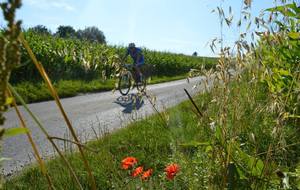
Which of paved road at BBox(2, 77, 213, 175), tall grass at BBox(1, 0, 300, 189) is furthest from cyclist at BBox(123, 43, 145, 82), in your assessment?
tall grass at BBox(1, 0, 300, 189)

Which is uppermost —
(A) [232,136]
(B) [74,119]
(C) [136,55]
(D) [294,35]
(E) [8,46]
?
(C) [136,55]

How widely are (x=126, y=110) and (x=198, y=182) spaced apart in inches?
393

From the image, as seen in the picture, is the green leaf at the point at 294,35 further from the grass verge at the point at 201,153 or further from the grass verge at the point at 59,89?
the grass verge at the point at 59,89

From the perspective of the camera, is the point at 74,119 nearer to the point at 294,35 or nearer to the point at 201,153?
the point at 201,153

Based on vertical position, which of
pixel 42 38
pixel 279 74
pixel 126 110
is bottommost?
pixel 126 110

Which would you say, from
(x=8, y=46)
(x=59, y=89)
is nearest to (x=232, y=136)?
(x=8, y=46)

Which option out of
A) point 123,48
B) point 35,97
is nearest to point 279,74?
point 35,97

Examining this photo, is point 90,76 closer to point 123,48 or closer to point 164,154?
point 123,48

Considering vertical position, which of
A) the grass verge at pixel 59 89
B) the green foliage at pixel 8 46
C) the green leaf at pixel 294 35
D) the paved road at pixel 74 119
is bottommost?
the paved road at pixel 74 119

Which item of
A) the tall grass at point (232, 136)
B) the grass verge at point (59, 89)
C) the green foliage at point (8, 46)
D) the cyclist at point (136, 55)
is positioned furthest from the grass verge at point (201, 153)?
the cyclist at point (136, 55)

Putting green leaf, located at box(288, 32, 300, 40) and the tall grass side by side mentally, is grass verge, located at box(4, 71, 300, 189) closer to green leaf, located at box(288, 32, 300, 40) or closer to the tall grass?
the tall grass

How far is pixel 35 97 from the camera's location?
14.7 m

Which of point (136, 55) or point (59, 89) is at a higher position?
point (136, 55)

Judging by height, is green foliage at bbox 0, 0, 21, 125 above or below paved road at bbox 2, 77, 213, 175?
above
